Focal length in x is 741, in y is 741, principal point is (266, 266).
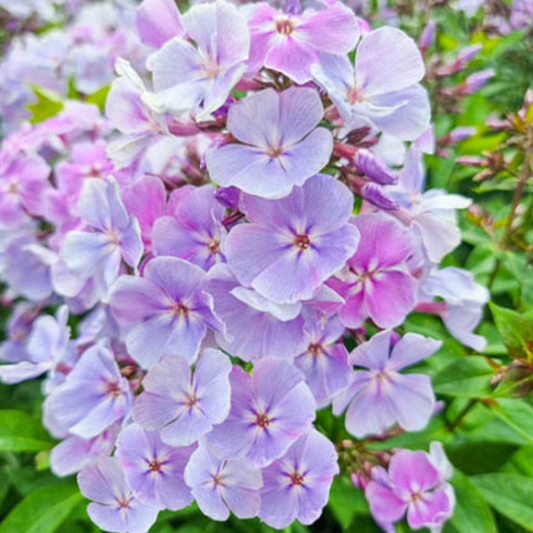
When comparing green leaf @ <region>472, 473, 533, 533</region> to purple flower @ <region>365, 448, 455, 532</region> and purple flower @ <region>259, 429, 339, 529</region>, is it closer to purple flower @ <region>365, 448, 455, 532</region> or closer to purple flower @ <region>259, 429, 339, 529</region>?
purple flower @ <region>365, 448, 455, 532</region>

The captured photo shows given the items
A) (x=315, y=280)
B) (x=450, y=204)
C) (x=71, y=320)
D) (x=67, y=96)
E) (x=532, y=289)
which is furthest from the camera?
(x=67, y=96)

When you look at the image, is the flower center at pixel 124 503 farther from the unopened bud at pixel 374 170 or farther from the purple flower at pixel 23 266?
the purple flower at pixel 23 266

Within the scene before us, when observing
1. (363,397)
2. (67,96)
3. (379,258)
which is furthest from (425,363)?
(67,96)

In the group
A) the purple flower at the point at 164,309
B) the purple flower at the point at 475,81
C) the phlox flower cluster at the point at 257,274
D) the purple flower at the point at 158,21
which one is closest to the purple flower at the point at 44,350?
the phlox flower cluster at the point at 257,274

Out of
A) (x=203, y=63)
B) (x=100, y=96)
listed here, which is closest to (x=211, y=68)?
(x=203, y=63)

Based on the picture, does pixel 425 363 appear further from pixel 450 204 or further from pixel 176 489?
pixel 176 489

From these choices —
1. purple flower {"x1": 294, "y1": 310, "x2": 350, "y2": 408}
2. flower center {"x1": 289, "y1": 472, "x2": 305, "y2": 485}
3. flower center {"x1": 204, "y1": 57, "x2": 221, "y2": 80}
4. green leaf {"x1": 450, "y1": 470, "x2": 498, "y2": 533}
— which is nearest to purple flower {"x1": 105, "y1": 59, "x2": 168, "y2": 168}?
flower center {"x1": 204, "y1": 57, "x2": 221, "y2": 80}

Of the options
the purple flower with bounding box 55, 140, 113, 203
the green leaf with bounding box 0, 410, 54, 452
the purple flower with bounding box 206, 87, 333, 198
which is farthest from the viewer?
the purple flower with bounding box 55, 140, 113, 203

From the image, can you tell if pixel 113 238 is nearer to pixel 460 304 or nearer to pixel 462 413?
pixel 460 304
